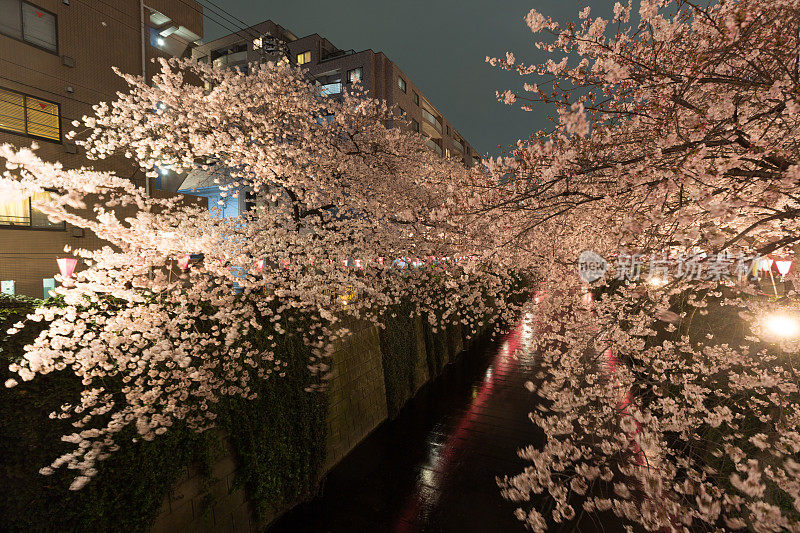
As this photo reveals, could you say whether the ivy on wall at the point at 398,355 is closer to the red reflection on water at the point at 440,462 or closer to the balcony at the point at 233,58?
the red reflection on water at the point at 440,462

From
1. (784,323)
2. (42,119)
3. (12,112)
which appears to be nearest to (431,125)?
(42,119)

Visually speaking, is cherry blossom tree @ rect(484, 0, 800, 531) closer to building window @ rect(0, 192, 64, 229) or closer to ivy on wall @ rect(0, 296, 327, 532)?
ivy on wall @ rect(0, 296, 327, 532)

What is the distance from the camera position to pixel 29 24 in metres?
12.5

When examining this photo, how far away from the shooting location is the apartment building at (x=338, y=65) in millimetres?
32406

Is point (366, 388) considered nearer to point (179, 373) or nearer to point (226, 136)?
point (179, 373)

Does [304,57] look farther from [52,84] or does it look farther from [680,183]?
[680,183]

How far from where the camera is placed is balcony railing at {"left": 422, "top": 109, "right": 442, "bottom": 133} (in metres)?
39.9

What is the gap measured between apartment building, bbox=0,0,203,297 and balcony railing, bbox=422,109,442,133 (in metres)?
29.2

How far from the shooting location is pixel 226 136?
30.2ft

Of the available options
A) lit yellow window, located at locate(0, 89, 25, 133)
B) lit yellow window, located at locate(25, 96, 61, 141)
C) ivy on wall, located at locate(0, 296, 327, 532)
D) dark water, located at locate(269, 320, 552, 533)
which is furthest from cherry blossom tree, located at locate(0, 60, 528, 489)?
dark water, located at locate(269, 320, 552, 533)

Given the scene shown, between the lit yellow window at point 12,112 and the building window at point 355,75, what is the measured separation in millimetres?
25294

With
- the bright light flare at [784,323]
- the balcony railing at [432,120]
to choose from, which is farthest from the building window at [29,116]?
the balcony railing at [432,120]

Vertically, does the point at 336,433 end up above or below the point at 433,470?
above

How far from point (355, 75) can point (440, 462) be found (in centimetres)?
3446
